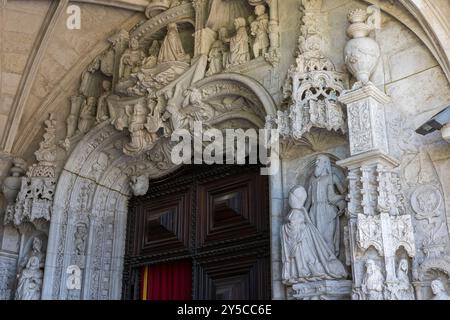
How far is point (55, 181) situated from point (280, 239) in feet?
11.5

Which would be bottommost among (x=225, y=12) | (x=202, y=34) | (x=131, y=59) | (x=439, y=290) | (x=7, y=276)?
(x=439, y=290)

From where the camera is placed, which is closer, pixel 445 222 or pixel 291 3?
pixel 445 222

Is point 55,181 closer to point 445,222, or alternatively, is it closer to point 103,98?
point 103,98

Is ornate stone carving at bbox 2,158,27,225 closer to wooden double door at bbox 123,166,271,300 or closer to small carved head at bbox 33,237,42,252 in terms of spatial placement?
small carved head at bbox 33,237,42,252

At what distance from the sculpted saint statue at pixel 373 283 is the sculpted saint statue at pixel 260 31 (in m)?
2.57

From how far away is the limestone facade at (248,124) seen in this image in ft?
15.3

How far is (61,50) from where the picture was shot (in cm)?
801

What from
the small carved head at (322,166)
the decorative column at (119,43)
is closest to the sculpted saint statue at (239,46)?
the small carved head at (322,166)

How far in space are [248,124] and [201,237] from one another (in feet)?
4.49

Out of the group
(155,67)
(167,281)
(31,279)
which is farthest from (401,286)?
(31,279)

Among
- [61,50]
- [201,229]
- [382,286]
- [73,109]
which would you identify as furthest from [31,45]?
[382,286]

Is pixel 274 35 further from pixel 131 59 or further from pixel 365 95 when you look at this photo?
pixel 131 59

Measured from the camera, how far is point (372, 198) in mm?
4598

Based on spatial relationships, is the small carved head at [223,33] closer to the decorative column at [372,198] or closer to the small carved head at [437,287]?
the decorative column at [372,198]
